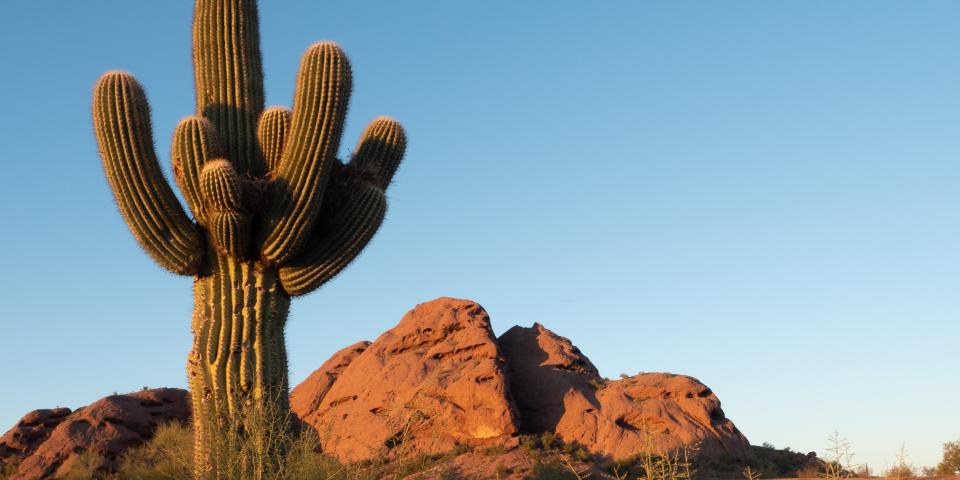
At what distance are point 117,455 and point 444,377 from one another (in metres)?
8.36

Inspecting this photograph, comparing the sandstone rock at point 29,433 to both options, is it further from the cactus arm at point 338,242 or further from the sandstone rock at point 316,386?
the cactus arm at point 338,242

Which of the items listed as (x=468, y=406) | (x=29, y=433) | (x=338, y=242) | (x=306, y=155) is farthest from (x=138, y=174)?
(x=29, y=433)

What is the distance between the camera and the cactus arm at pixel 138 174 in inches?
406

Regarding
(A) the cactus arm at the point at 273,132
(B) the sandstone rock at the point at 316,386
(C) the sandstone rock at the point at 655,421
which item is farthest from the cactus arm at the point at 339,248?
(B) the sandstone rock at the point at 316,386

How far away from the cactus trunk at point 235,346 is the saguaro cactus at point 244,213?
0.04ft

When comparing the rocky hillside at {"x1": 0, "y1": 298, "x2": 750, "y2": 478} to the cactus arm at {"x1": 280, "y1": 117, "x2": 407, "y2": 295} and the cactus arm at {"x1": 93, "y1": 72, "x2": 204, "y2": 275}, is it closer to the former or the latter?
the cactus arm at {"x1": 280, "y1": 117, "x2": 407, "y2": 295}

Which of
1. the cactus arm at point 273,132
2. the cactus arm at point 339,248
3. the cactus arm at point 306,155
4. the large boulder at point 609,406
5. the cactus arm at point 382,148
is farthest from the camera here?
the large boulder at point 609,406

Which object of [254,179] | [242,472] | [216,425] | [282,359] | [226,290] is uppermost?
[254,179]

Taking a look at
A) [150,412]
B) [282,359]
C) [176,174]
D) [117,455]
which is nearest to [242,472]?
[282,359]

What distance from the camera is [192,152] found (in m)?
10.4

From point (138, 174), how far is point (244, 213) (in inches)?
48.5

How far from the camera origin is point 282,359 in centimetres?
1082

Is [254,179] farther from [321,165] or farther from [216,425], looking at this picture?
[216,425]

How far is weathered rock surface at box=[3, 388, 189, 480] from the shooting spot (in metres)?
22.5
